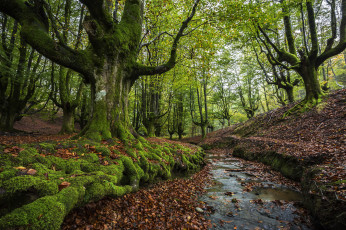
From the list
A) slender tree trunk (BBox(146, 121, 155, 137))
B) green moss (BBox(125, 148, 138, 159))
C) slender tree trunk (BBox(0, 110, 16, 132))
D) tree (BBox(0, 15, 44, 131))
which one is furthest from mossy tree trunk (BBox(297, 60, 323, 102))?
slender tree trunk (BBox(0, 110, 16, 132))

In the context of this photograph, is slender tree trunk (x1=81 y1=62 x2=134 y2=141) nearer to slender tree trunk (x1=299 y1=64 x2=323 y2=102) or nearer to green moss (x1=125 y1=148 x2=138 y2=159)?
green moss (x1=125 y1=148 x2=138 y2=159)

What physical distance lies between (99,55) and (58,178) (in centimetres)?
502

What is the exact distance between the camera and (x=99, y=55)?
6.38 m

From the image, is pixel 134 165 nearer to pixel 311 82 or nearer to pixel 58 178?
pixel 58 178

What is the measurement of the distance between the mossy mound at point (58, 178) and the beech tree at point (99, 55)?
1.13m

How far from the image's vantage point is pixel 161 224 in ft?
11.2

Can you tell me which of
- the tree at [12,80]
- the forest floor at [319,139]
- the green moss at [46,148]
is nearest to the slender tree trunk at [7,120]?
the tree at [12,80]

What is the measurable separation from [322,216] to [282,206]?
3.94ft

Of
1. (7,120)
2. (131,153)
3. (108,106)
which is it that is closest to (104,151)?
(131,153)

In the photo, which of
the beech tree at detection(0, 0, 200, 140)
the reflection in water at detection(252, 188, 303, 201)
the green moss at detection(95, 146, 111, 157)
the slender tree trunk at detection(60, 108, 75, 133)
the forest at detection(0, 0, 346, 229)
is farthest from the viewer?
the slender tree trunk at detection(60, 108, 75, 133)

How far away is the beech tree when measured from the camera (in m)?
5.62

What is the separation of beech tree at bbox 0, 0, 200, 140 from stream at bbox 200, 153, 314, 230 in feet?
13.4

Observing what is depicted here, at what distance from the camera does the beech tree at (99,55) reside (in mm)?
5617

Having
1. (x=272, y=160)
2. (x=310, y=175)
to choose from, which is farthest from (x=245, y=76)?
(x=310, y=175)
